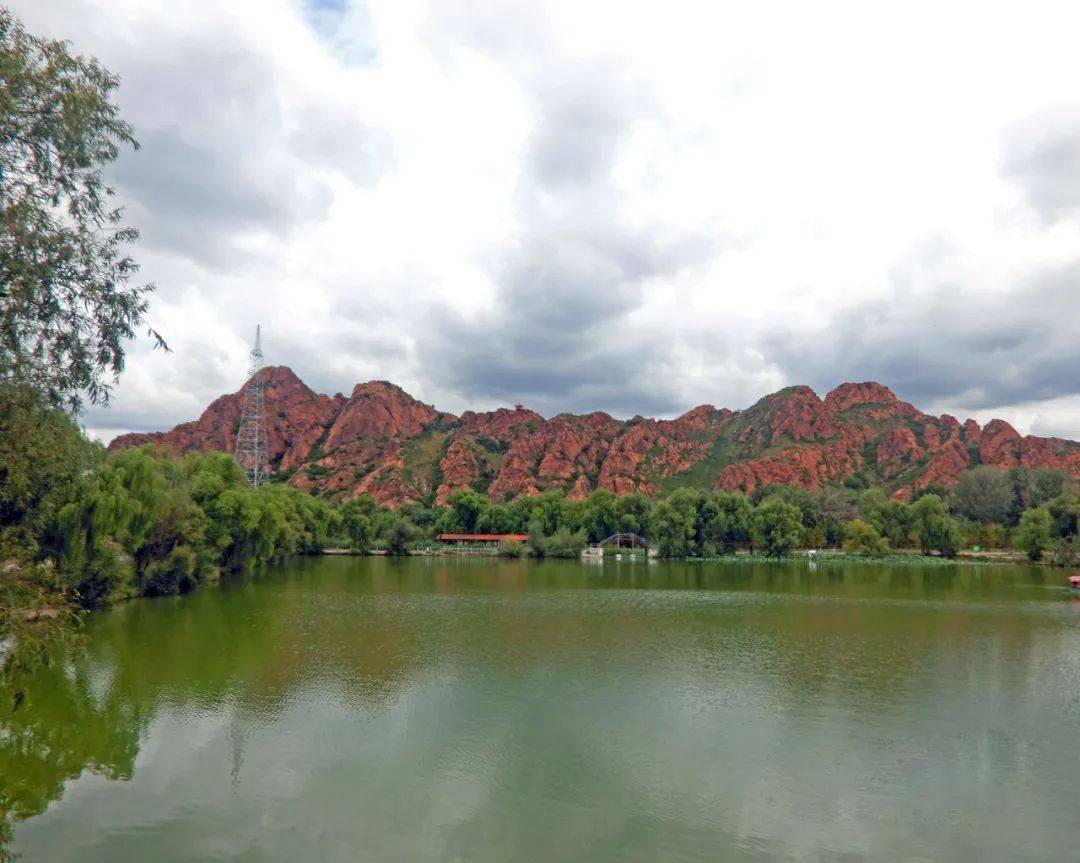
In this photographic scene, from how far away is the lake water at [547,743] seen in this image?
475 inches

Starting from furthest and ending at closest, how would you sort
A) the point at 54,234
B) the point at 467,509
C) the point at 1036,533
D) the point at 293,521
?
1. the point at 467,509
2. the point at 1036,533
3. the point at 293,521
4. the point at 54,234

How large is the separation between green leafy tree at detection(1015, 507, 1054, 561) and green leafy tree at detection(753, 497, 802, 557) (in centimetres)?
2682

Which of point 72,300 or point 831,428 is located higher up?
point 831,428

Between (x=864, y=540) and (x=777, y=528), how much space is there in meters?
14.2

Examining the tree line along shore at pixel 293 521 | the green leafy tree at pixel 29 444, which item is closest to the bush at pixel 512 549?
the tree line along shore at pixel 293 521

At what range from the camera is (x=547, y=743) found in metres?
16.6

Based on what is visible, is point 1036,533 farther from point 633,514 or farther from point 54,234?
point 54,234

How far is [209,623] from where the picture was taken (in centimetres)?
3397

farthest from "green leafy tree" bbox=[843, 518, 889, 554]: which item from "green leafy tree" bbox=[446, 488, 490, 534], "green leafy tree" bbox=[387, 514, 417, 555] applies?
"green leafy tree" bbox=[387, 514, 417, 555]

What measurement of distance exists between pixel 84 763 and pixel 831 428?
206m

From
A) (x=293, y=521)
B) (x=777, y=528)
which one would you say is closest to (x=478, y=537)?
(x=293, y=521)

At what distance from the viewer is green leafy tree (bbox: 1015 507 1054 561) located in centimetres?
8369

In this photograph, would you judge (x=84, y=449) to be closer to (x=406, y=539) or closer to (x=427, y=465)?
(x=406, y=539)

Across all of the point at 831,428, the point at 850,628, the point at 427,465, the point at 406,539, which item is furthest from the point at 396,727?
the point at 831,428
